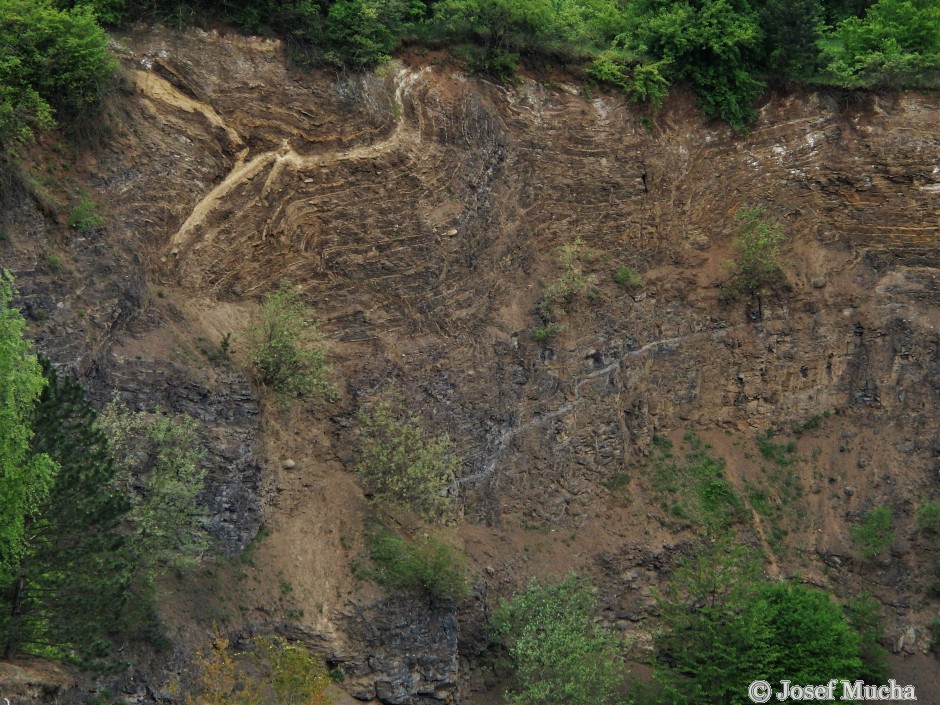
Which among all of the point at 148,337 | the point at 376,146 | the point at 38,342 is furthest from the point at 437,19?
the point at 38,342

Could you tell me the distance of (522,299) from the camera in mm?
36469

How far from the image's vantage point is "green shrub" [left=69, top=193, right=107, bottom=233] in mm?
29625

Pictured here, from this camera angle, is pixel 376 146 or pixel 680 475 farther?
pixel 680 475

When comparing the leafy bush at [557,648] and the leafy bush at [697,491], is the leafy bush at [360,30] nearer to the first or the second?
the leafy bush at [697,491]

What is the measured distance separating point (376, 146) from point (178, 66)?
5.47 meters

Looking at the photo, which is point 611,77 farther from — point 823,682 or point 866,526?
point 823,682

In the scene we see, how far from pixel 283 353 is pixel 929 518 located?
1974cm

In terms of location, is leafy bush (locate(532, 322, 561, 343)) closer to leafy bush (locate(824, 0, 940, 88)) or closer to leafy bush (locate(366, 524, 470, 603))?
leafy bush (locate(366, 524, 470, 603))

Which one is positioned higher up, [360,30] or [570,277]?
[360,30]

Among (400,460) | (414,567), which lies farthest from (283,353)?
(414,567)

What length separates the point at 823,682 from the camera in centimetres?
3225

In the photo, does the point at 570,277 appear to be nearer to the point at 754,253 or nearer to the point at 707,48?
the point at 754,253

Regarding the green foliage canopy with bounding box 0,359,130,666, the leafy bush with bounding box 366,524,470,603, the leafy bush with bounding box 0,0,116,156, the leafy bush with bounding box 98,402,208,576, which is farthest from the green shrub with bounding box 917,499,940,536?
the leafy bush with bounding box 0,0,116,156

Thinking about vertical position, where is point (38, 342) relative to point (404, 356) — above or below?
above
